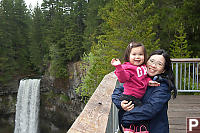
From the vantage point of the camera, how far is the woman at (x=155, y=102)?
1325mm

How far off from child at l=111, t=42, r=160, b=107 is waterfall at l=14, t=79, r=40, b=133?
23458 mm

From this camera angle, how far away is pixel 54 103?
2544cm

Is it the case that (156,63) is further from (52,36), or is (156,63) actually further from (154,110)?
(52,36)

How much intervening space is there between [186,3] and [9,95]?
985 inches

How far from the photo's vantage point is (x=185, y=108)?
3768 mm

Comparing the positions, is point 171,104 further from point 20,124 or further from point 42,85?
point 42,85

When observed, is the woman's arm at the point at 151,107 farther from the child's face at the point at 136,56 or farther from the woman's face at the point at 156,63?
the child's face at the point at 136,56

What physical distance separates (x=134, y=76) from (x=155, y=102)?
10.0 inches

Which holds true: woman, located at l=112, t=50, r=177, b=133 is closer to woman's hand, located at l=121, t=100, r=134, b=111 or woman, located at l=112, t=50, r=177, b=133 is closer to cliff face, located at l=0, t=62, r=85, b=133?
woman's hand, located at l=121, t=100, r=134, b=111

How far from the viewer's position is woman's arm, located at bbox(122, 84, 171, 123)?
51.8 inches

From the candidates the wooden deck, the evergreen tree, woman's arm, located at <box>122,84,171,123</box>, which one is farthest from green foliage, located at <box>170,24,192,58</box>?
the evergreen tree

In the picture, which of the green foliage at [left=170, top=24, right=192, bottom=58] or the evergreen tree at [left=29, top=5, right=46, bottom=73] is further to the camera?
the evergreen tree at [left=29, top=5, right=46, bottom=73]

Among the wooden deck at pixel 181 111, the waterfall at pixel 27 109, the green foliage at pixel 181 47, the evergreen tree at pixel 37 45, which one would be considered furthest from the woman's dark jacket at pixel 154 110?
the evergreen tree at pixel 37 45

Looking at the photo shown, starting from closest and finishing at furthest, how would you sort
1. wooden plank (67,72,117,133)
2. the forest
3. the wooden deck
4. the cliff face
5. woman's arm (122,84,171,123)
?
wooden plank (67,72,117,133)
woman's arm (122,84,171,123)
the wooden deck
the forest
the cliff face
